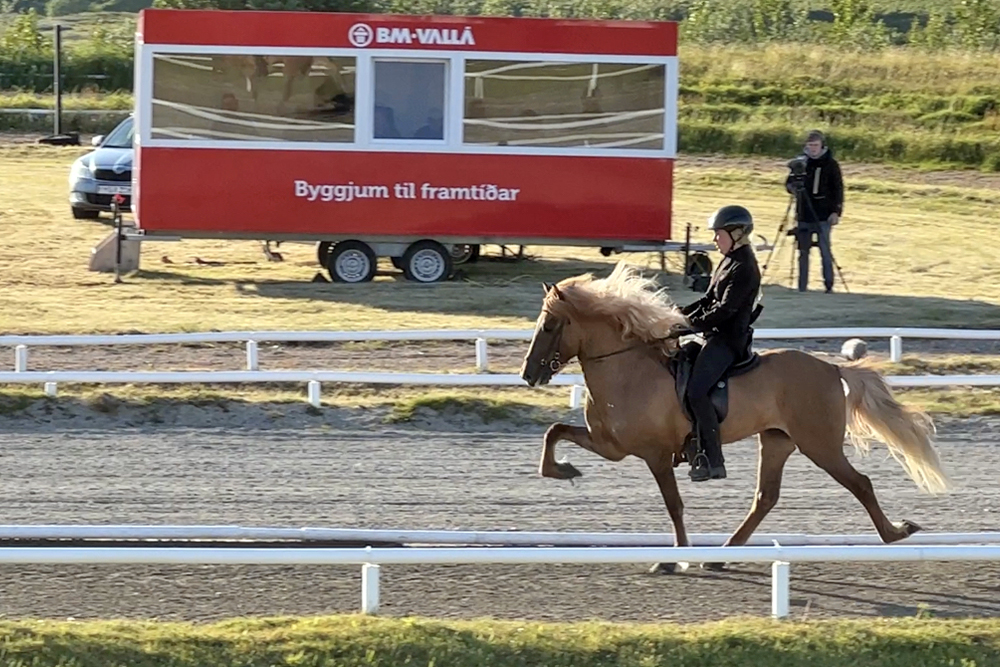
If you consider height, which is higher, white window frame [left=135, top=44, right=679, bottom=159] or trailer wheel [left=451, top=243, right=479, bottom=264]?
white window frame [left=135, top=44, right=679, bottom=159]

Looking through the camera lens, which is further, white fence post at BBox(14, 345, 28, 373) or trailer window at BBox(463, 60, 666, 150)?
trailer window at BBox(463, 60, 666, 150)

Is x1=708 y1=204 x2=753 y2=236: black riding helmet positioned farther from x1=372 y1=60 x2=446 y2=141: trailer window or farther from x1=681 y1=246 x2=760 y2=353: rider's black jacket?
x1=372 y1=60 x2=446 y2=141: trailer window

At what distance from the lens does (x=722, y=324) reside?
8.75 meters

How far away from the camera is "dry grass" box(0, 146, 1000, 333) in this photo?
17125 mm

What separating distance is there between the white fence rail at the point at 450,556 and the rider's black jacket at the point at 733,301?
1.34m

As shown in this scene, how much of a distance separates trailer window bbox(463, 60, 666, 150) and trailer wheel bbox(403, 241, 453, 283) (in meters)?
1.40

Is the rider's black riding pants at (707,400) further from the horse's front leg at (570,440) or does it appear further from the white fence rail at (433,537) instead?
the white fence rail at (433,537)

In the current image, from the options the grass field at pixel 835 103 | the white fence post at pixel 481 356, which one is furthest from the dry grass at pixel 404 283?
the grass field at pixel 835 103

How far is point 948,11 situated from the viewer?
63094 millimetres

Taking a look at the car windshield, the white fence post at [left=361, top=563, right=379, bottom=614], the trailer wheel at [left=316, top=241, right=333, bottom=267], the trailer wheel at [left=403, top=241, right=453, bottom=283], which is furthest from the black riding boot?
the car windshield

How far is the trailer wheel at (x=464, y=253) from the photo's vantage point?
68.9 feet

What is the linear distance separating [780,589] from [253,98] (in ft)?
41.0

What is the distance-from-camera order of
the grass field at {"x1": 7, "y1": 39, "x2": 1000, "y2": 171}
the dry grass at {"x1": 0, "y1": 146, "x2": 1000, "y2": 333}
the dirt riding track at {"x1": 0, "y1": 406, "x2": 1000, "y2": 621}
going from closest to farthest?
1. the dirt riding track at {"x1": 0, "y1": 406, "x2": 1000, "y2": 621}
2. the dry grass at {"x1": 0, "y1": 146, "x2": 1000, "y2": 333}
3. the grass field at {"x1": 7, "y1": 39, "x2": 1000, "y2": 171}

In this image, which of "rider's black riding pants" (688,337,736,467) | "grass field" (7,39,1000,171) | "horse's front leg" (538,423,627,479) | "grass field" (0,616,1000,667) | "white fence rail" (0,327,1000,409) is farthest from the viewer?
"grass field" (7,39,1000,171)
